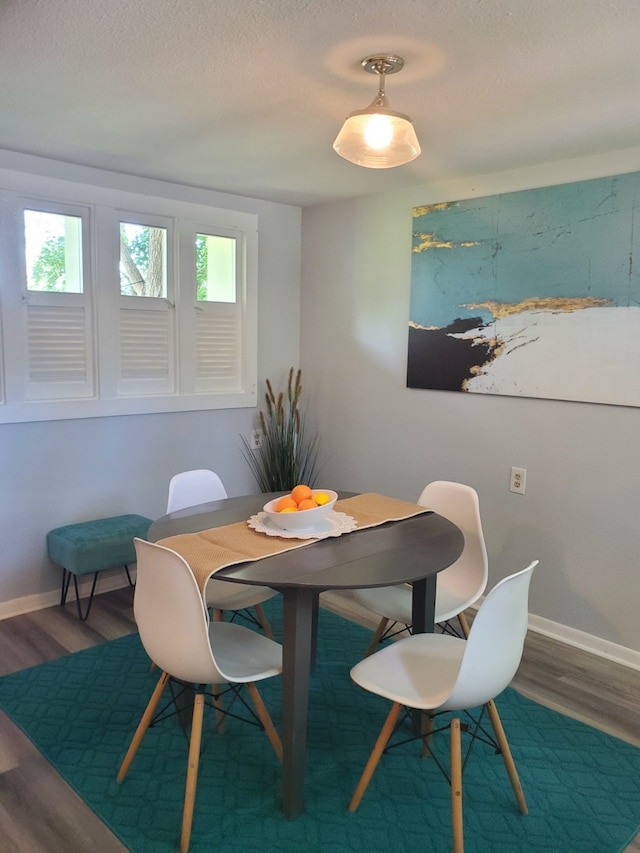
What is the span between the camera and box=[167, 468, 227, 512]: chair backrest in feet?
8.90

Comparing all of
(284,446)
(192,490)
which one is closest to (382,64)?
(192,490)

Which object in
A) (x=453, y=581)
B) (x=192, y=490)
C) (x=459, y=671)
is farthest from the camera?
(x=192, y=490)

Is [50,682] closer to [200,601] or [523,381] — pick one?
[200,601]

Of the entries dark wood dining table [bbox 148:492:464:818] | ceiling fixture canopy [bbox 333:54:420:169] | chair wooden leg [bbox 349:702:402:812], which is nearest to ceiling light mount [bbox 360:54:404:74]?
ceiling fixture canopy [bbox 333:54:420:169]

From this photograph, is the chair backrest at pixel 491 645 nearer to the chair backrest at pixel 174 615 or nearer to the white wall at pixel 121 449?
the chair backrest at pixel 174 615

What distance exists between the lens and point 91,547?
10.1 ft

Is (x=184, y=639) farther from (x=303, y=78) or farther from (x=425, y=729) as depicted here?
Answer: (x=303, y=78)

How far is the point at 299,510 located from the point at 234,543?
258 millimetres

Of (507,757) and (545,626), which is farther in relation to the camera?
(545,626)

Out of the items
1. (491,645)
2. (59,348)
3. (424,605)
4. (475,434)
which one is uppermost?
(59,348)

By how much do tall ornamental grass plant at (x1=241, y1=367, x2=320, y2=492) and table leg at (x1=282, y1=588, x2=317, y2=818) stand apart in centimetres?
214

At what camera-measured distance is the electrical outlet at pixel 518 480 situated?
125 inches

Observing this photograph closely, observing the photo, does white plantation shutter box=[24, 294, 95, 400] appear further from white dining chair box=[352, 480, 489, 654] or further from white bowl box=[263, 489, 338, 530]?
white dining chair box=[352, 480, 489, 654]

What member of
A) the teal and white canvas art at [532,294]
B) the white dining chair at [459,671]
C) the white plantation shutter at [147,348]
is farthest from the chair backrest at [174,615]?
the teal and white canvas art at [532,294]
